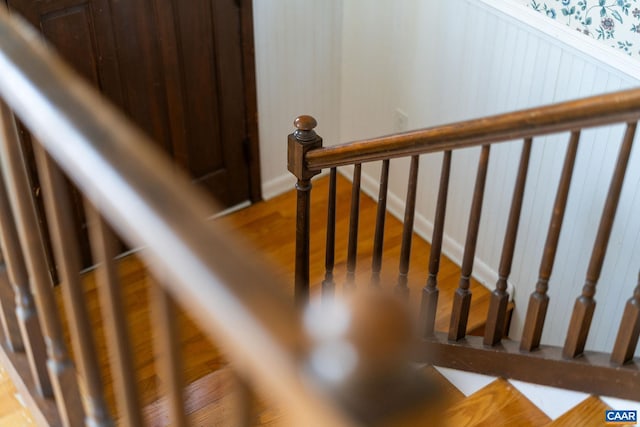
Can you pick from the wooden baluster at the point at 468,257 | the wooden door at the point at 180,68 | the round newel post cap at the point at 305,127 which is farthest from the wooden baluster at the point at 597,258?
the wooden door at the point at 180,68

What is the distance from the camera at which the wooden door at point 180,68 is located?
3088mm

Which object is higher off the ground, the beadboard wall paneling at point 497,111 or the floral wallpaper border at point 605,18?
the floral wallpaper border at point 605,18

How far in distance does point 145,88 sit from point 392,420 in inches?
118

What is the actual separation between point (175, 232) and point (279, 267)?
2.77 metres

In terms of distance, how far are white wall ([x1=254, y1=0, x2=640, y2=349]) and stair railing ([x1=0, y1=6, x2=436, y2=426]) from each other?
7.30ft

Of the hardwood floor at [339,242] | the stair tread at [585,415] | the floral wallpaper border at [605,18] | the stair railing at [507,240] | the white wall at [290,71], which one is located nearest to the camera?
the stair railing at [507,240]

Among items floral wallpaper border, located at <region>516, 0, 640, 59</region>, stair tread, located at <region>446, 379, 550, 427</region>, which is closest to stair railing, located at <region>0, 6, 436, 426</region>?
stair tread, located at <region>446, 379, 550, 427</region>

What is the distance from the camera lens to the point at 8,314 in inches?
60.8

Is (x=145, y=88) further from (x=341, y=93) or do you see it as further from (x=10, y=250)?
(x=10, y=250)

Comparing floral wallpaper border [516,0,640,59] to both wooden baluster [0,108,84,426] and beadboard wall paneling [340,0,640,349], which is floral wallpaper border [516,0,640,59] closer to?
beadboard wall paneling [340,0,640,349]

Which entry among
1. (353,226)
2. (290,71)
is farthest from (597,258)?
(290,71)

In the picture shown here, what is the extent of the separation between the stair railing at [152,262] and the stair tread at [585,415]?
1329 millimetres

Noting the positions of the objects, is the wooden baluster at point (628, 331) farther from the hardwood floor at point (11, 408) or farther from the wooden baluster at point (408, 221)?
the hardwood floor at point (11, 408)

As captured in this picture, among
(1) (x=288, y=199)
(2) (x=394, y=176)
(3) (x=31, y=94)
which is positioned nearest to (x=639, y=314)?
(3) (x=31, y=94)
